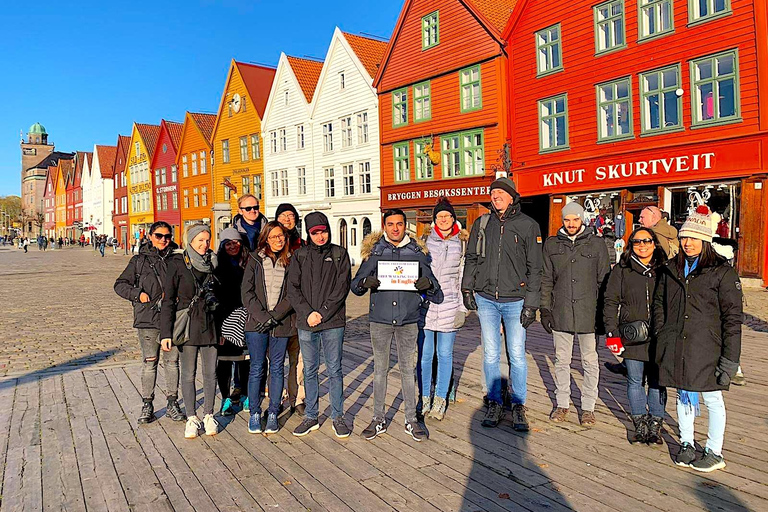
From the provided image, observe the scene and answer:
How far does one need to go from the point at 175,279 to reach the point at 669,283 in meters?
4.10

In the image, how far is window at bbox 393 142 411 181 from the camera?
2988cm

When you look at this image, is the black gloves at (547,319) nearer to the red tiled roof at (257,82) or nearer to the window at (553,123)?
the window at (553,123)

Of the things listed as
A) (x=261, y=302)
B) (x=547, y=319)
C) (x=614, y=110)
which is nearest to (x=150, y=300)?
(x=261, y=302)

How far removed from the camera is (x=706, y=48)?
59.7ft

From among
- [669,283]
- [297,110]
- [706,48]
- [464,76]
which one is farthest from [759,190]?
[297,110]

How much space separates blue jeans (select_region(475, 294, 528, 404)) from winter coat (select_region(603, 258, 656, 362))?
Answer: 0.79m

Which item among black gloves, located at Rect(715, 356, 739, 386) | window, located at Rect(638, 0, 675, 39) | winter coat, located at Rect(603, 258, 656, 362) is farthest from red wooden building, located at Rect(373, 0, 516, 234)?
black gloves, located at Rect(715, 356, 739, 386)

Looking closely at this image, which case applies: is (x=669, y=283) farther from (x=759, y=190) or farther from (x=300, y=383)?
(x=759, y=190)

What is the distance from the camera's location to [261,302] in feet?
19.0

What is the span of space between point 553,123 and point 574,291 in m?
18.8

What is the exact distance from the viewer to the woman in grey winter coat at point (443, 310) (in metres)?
6.08

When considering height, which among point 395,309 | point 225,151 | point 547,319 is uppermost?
point 225,151

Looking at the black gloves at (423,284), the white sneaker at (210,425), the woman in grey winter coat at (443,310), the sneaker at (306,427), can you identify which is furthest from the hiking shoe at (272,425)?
the black gloves at (423,284)

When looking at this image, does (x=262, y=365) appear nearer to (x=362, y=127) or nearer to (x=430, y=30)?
(x=430, y=30)
